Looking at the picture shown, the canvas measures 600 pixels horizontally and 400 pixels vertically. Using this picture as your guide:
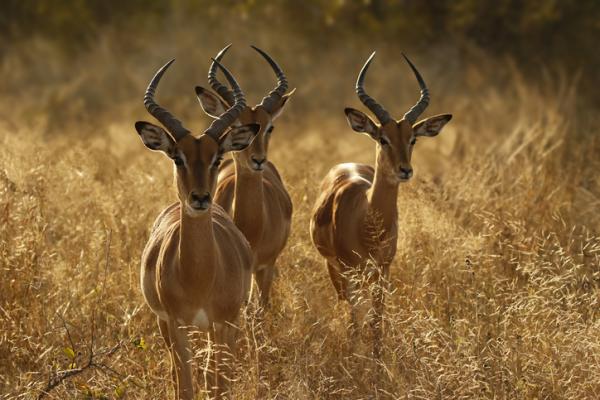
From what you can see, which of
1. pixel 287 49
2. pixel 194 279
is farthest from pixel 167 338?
pixel 287 49

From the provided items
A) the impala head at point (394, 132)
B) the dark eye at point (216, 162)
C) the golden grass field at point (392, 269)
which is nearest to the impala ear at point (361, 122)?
the impala head at point (394, 132)

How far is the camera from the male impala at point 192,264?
5.98 metres

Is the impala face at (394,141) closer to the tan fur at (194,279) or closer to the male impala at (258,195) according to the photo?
the male impala at (258,195)

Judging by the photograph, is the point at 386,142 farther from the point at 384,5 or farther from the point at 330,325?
the point at 384,5

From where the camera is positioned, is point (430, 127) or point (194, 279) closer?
point (194, 279)

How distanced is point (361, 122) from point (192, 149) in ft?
7.52

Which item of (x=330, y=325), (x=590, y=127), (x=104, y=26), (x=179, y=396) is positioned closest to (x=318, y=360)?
(x=330, y=325)

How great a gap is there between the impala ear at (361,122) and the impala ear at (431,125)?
302 millimetres

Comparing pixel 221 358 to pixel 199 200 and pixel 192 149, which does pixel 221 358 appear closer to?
pixel 199 200

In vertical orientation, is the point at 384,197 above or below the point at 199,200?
below

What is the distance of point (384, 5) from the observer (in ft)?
58.9

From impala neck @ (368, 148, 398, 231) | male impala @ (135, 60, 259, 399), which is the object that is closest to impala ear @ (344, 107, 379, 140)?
impala neck @ (368, 148, 398, 231)

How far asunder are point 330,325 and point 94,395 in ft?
6.52

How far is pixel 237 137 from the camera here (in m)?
6.42
